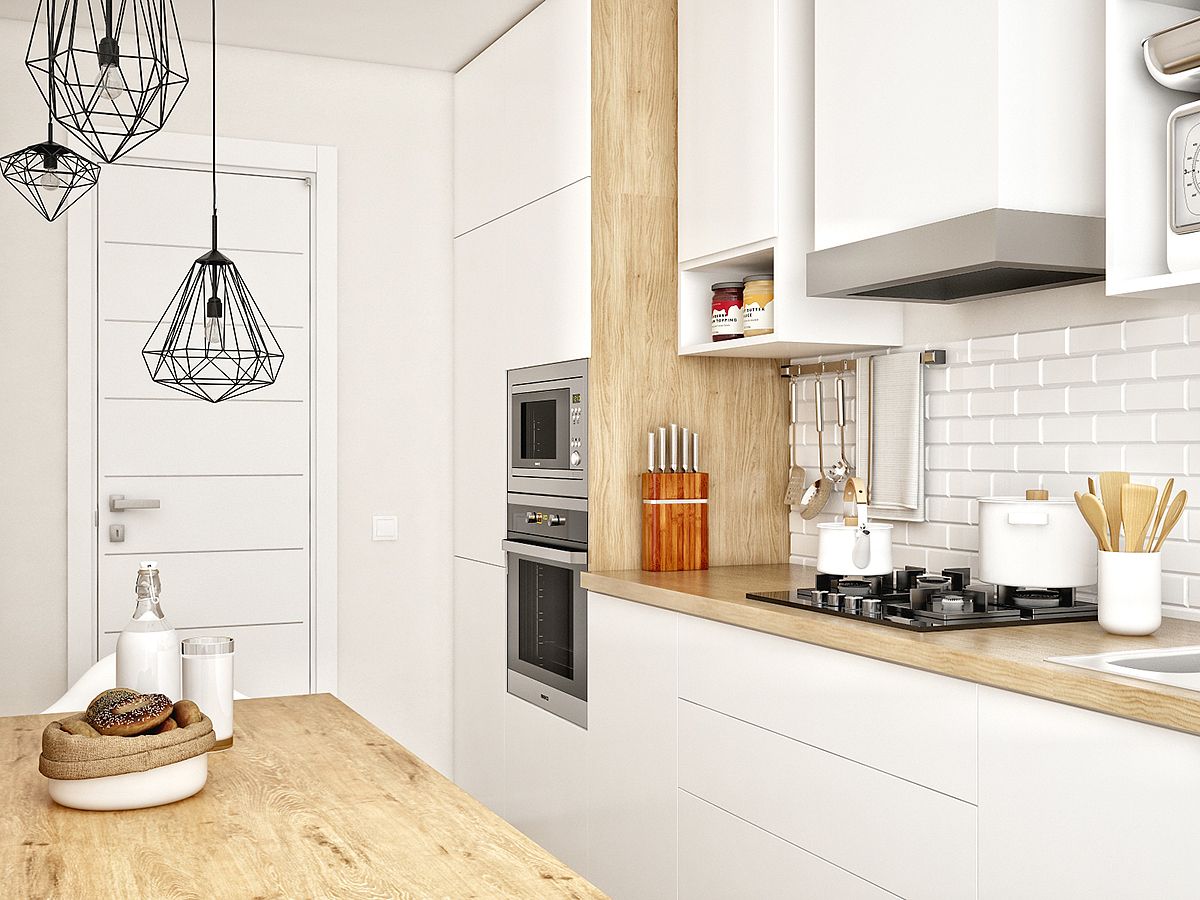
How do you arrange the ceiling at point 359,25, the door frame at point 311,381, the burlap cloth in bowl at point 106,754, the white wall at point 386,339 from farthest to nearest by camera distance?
the white wall at point 386,339 < the door frame at point 311,381 < the ceiling at point 359,25 < the burlap cloth in bowl at point 106,754

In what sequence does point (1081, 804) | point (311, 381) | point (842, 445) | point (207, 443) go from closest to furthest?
1. point (1081, 804)
2. point (842, 445)
3. point (207, 443)
4. point (311, 381)

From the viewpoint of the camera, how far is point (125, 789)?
57.6 inches

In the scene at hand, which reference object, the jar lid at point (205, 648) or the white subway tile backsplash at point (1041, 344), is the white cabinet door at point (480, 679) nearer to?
the white subway tile backsplash at point (1041, 344)

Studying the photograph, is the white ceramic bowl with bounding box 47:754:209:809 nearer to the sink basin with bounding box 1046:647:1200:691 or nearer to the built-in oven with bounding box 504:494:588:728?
the sink basin with bounding box 1046:647:1200:691

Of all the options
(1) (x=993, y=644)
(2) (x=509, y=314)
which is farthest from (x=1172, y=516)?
(2) (x=509, y=314)

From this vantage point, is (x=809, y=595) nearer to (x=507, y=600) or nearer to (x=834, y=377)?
(x=834, y=377)

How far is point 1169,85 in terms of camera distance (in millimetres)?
1892

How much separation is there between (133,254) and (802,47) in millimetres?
2279

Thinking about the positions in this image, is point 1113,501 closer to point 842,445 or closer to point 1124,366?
Result: point 1124,366

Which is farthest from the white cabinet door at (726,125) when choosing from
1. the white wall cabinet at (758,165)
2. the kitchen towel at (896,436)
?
the kitchen towel at (896,436)

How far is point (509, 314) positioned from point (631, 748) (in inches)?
58.4

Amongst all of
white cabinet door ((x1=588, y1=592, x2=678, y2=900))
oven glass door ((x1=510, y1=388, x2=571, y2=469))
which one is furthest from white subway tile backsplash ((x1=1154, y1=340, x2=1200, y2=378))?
oven glass door ((x1=510, y1=388, x2=571, y2=469))

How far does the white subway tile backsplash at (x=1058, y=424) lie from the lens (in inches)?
85.4

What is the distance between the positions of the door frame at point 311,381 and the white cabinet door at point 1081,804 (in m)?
2.73
